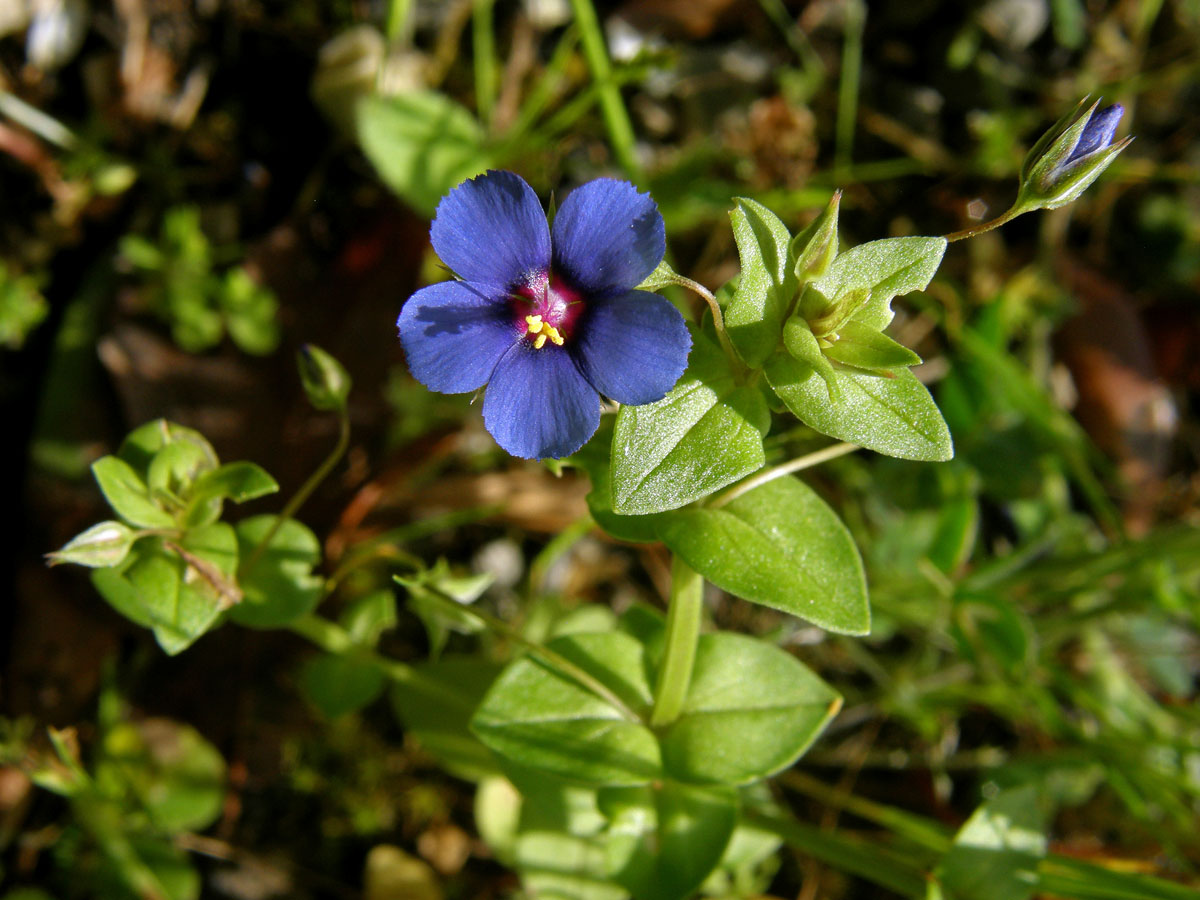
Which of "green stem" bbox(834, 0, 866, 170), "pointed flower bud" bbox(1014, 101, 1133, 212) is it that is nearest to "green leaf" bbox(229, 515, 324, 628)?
"pointed flower bud" bbox(1014, 101, 1133, 212)

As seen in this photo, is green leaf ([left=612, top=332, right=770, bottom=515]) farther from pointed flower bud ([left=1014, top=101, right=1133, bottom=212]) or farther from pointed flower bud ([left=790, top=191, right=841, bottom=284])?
pointed flower bud ([left=1014, top=101, right=1133, bottom=212])

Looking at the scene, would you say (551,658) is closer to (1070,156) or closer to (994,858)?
(994,858)

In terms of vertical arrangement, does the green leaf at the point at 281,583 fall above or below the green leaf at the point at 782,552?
below

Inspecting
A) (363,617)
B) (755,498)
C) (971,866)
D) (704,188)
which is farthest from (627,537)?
(704,188)

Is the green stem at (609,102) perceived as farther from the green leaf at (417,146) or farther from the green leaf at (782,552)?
the green leaf at (782,552)

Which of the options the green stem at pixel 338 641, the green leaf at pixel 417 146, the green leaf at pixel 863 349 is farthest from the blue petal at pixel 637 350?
the green leaf at pixel 417 146

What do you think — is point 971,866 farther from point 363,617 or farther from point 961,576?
point 363,617
